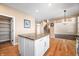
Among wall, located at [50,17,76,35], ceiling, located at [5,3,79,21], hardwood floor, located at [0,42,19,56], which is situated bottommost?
hardwood floor, located at [0,42,19,56]

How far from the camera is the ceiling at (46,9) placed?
1.27 m

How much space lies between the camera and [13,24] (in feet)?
4.60

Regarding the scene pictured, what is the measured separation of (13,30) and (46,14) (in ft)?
1.98

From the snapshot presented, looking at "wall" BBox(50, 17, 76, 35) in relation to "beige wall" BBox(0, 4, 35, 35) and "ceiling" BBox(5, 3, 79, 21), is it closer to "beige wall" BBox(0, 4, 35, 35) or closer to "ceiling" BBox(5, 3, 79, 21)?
"ceiling" BBox(5, 3, 79, 21)

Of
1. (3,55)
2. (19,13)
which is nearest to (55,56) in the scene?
(3,55)

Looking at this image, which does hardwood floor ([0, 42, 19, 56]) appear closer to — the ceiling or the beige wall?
the beige wall

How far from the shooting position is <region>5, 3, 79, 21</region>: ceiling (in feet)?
4.15

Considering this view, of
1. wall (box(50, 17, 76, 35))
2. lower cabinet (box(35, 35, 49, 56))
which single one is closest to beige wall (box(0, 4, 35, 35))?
lower cabinet (box(35, 35, 49, 56))

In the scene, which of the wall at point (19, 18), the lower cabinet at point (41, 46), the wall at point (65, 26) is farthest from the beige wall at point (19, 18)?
the wall at point (65, 26)

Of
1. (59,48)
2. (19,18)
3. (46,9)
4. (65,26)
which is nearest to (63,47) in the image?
(59,48)

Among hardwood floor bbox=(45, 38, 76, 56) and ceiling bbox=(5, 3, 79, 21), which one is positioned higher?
ceiling bbox=(5, 3, 79, 21)

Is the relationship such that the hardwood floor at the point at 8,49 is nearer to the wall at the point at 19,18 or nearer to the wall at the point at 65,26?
the wall at the point at 19,18

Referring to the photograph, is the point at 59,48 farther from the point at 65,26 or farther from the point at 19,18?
the point at 19,18

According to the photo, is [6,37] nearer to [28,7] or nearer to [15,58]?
[15,58]
